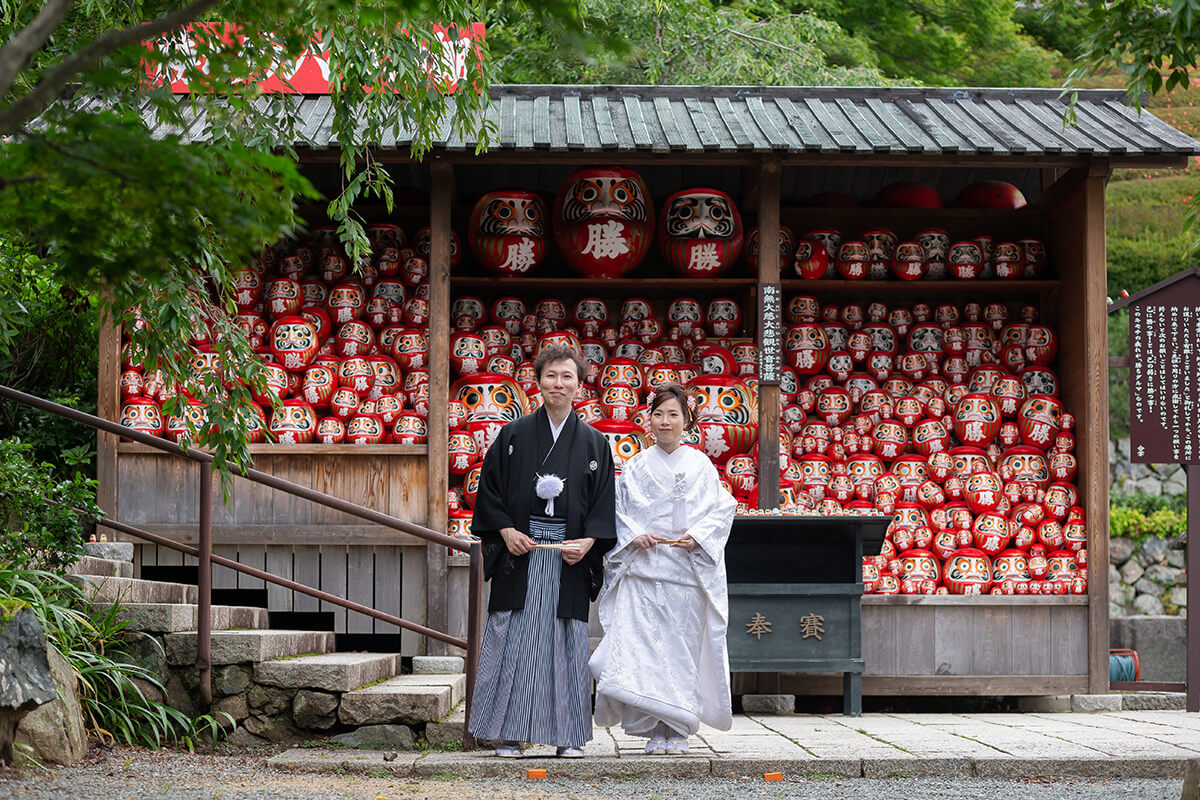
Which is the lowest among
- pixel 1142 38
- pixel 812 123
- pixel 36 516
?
pixel 36 516

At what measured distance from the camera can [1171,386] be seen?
7340 millimetres

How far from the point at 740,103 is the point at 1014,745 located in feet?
15.3

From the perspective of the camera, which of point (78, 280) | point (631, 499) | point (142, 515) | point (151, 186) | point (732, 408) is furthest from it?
point (732, 408)

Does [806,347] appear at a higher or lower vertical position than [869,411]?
higher

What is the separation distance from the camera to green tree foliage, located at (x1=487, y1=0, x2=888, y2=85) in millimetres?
12375

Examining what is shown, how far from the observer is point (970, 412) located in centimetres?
805

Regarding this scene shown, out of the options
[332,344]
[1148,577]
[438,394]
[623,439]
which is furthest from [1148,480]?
[332,344]

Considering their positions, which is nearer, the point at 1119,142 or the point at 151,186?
the point at 151,186

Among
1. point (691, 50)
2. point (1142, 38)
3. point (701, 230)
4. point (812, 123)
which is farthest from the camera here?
point (691, 50)

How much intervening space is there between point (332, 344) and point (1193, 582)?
557 cm

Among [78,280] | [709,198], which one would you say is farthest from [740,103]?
[78,280]

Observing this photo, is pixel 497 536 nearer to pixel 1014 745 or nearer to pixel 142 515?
pixel 1014 745

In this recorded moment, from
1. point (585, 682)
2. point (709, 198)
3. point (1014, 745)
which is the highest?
point (709, 198)

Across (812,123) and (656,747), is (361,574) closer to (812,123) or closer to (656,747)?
(656,747)
